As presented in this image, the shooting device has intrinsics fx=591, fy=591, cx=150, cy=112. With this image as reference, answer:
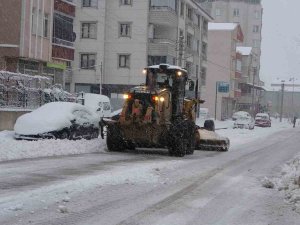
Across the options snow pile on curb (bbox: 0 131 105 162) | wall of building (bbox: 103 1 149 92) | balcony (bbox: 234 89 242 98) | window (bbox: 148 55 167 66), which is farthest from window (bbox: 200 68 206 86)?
snow pile on curb (bbox: 0 131 105 162)

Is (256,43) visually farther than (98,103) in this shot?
Yes

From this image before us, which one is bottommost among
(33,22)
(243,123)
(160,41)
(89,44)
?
(243,123)

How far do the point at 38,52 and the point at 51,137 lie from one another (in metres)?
14.2

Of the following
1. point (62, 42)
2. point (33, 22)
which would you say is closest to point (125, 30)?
point (62, 42)

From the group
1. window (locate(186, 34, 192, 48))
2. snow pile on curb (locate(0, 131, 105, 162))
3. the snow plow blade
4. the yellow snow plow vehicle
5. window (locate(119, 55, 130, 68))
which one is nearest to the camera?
snow pile on curb (locate(0, 131, 105, 162))

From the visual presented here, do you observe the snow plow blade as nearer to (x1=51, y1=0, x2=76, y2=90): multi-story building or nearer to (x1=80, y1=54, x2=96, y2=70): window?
(x1=51, y1=0, x2=76, y2=90): multi-story building

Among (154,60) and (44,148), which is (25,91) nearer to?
(44,148)

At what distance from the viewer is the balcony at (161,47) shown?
54.5m

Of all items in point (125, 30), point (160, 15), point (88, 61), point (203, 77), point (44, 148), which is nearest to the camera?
point (44, 148)

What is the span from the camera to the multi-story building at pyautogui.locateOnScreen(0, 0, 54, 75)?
32.0 m

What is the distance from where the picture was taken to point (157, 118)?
18.5 metres

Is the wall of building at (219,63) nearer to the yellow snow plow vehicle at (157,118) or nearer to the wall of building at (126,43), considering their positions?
the wall of building at (126,43)

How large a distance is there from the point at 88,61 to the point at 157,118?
3854cm

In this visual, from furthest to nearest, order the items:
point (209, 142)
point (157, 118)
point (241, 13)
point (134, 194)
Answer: point (241, 13)
point (209, 142)
point (157, 118)
point (134, 194)
